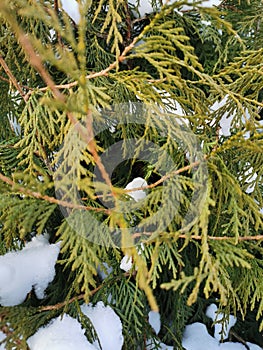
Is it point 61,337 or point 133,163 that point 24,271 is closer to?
point 61,337

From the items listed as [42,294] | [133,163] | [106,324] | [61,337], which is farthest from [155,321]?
[133,163]

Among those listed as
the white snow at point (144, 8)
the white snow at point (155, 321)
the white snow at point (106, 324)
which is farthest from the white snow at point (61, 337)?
the white snow at point (144, 8)

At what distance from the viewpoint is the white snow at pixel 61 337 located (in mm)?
1350

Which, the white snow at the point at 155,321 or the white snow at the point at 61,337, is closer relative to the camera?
the white snow at the point at 61,337

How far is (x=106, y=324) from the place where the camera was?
5.17 feet

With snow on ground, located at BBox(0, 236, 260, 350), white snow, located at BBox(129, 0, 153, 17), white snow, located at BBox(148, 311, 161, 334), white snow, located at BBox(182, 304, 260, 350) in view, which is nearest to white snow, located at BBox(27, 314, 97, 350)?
snow on ground, located at BBox(0, 236, 260, 350)

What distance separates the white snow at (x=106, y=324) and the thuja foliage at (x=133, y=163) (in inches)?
2.0

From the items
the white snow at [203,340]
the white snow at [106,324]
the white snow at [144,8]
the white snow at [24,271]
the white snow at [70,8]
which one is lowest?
the white snow at [203,340]

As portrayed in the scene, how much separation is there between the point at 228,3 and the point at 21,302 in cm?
183

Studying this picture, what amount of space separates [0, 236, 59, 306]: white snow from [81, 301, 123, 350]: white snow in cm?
23

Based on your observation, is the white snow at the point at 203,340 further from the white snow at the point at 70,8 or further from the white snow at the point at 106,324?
the white snow at the point at 70,8

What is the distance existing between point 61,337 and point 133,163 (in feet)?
2.37

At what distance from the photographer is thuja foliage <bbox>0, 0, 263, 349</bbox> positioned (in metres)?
1.10

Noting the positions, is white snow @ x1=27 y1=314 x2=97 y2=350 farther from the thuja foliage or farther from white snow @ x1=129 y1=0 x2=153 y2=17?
Answer: white snow @ x1=129 y1=0 x2=153 y2=17
